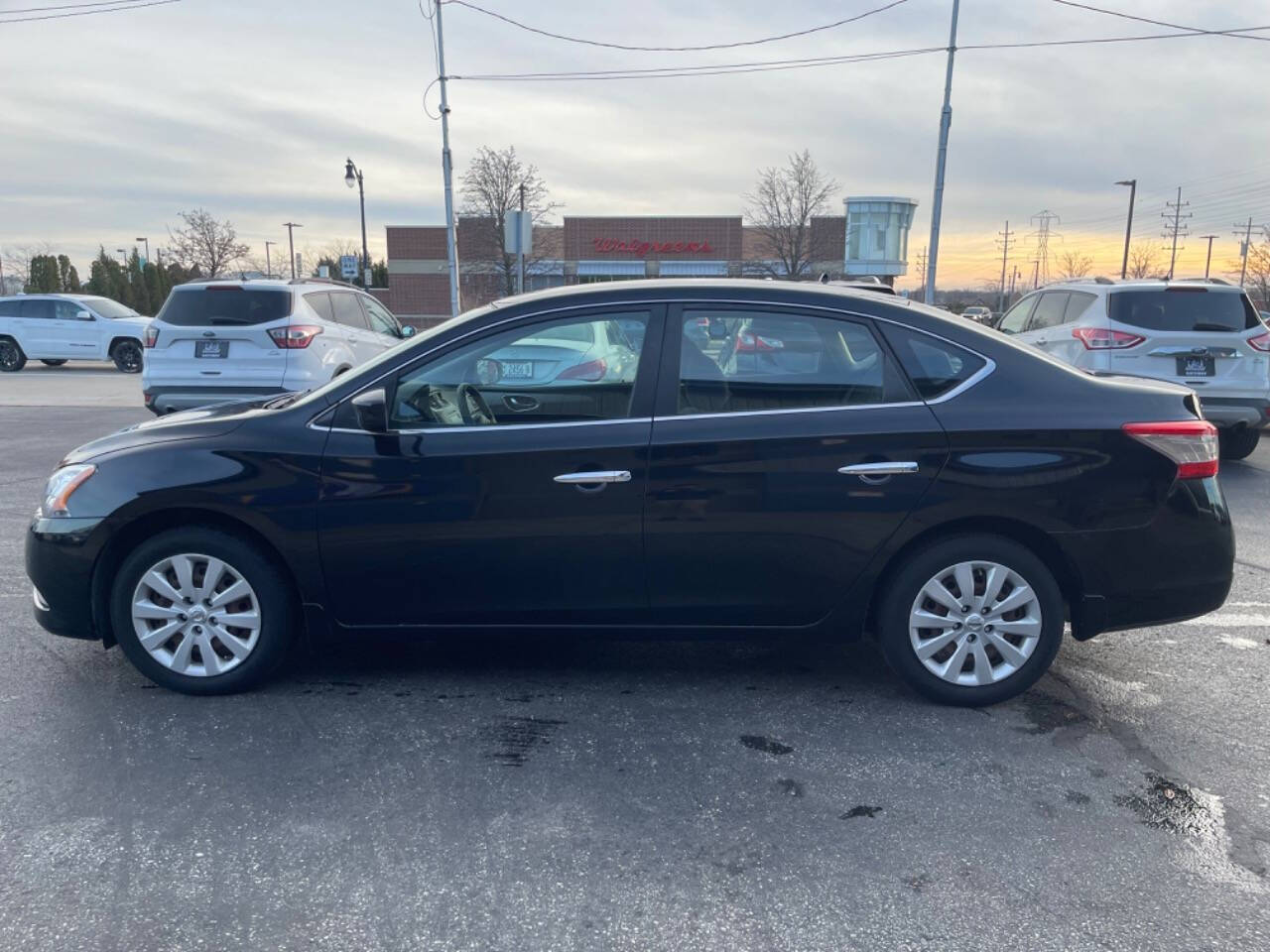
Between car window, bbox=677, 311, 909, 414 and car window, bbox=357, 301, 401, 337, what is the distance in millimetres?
9508

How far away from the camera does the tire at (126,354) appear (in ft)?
75.6

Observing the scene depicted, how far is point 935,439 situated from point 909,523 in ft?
1.14

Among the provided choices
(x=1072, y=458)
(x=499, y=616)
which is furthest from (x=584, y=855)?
(x=1072, y=458)

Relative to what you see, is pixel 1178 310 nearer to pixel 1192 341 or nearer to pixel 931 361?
pixel 1192 341

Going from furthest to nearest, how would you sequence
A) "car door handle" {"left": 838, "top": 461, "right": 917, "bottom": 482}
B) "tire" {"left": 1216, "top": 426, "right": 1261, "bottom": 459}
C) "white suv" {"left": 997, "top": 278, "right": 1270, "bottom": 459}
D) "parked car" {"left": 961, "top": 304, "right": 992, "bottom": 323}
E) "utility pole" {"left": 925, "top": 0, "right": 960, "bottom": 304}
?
1. "parked car" {"left": 961, "top": 304, "right": 992, "bottom": 323}
2. "utility pole" {"left": 925, "top": 0, "right": 960, "bottom": 304}
3. "tire" {"left": 1216, "top": 426, "right": 1261, "bottom": 459}
4. "white suv" {"left": 997, "top": 278, "right": 1270, "bottom": 459}
5. "car door handle" {"left": 838, "top": 461, "right": 917, "bottom": 482}

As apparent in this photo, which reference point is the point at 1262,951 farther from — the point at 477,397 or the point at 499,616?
the point at 477,397

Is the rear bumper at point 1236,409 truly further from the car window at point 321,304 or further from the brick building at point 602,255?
the brick building at point 602,255

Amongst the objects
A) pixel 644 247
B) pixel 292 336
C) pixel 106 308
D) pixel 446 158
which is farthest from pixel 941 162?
pixel 644 247

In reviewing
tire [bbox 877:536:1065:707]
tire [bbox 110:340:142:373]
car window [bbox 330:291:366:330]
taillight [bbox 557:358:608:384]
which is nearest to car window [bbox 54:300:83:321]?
tire [bbox 110:340:142:373]

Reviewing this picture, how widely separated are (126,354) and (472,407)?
72.4 feet

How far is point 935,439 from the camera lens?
157 inches

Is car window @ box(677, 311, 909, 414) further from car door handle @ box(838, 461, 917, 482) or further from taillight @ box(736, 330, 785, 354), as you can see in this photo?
car door handle @ box(838, 461, 917, 482)

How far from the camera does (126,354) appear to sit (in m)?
23.1

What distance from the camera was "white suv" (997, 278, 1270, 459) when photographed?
383 inches
